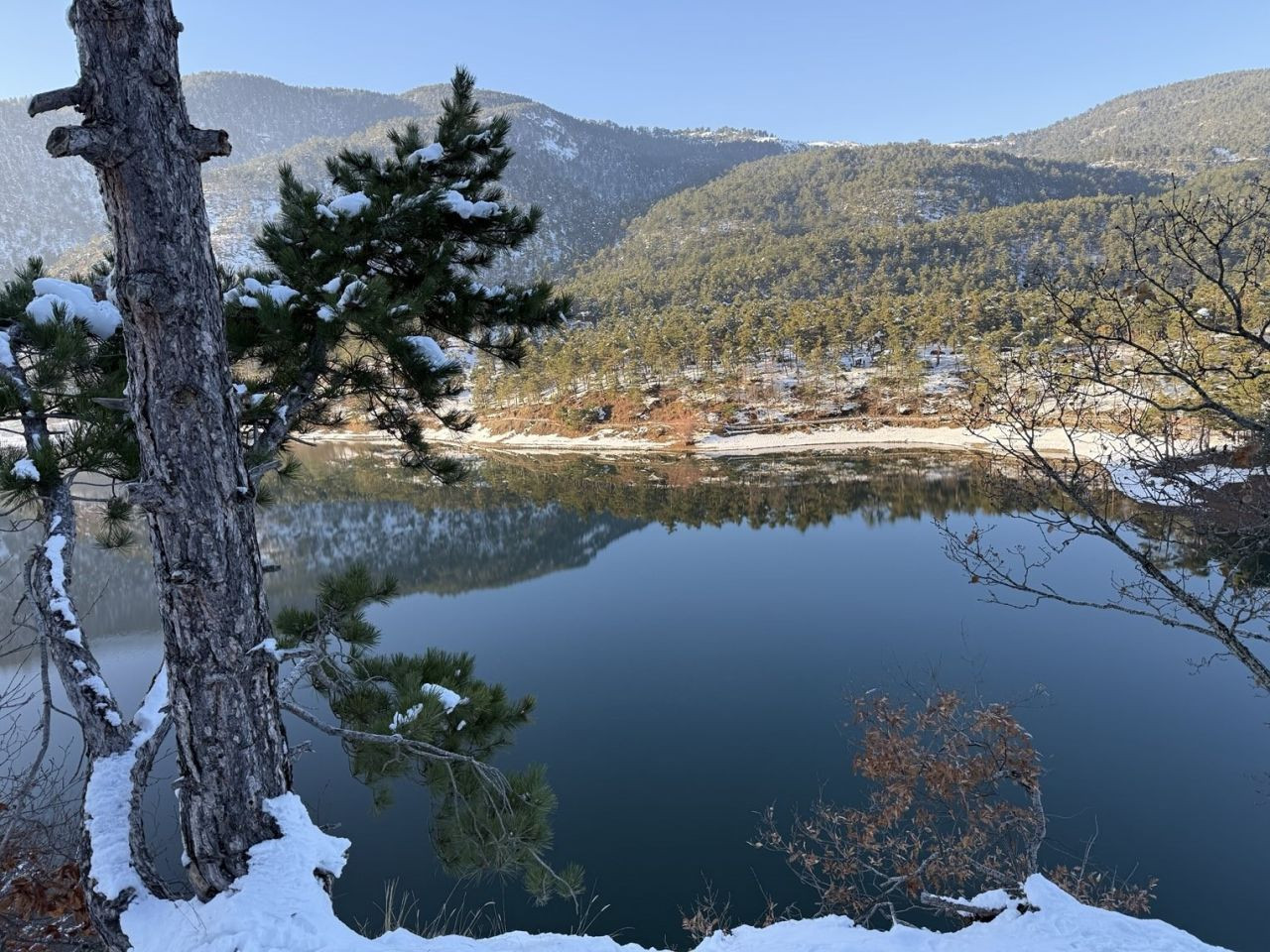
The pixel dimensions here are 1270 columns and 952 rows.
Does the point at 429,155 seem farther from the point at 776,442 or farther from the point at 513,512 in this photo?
the point at 776,442

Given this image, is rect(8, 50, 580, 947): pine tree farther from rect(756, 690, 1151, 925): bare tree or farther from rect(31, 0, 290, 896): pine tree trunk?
rect(756, 690, 1151, 925): bare tree

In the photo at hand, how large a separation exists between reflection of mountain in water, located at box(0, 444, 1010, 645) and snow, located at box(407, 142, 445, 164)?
1600cm

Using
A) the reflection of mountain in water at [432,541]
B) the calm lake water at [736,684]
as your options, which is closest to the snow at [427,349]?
the calm lake water at [736,684]

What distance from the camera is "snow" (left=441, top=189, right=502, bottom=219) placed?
4.31 m

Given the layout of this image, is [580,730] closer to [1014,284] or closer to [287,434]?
[287,434]

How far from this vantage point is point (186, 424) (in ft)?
6.94

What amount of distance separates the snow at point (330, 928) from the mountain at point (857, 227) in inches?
2481

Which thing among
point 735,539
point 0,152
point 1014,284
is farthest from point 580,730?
point 0,152

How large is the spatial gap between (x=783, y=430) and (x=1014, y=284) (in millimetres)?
38299

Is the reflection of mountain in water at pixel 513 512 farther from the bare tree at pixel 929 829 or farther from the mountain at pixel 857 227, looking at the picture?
the mountain at pixel 857 227

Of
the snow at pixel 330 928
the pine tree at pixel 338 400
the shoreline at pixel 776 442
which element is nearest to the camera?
the snow at pixel 330 928

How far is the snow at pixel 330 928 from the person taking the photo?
198 cm

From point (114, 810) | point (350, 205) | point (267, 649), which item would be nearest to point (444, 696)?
point (267, 649)

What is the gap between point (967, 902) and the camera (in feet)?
9.73
